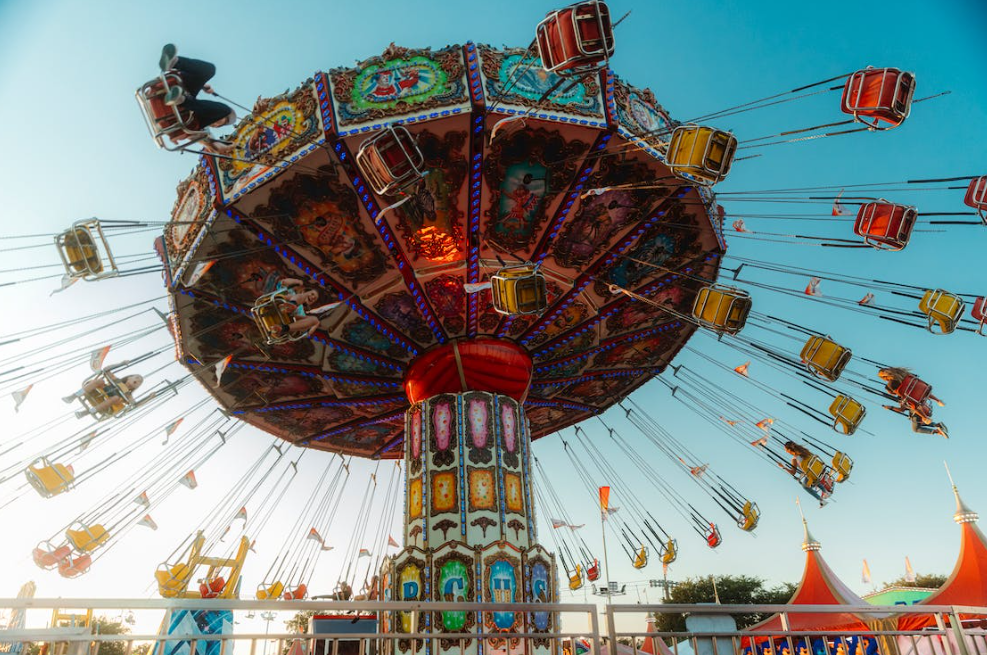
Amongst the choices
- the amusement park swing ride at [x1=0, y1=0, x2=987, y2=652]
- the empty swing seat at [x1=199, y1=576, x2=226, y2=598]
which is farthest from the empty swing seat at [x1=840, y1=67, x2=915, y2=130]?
the empty swing seat at [x1=199, y1=576, x2=226, y2=598]

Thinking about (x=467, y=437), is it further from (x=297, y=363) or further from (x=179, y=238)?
(x=179, y=238)

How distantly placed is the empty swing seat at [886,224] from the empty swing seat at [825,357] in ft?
5.58

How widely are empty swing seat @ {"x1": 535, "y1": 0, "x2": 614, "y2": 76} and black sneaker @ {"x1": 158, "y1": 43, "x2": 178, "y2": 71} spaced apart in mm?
4014

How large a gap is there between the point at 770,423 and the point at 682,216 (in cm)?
532

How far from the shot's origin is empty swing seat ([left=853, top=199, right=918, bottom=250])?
8781 millimetres

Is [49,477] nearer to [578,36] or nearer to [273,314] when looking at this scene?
[273,314]

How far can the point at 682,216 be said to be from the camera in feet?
35.6

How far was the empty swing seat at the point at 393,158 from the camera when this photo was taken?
778cm

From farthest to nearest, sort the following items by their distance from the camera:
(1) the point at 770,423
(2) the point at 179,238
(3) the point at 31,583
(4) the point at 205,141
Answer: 1. (3) the point at 31,583
2. (1) the point at 770,423
3. (2) the point at 179,238
4. (4) the point at 205,141

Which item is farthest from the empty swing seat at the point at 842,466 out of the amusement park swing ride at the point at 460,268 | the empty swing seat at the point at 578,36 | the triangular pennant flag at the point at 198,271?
the triangular pennant flag at the point at 198,271

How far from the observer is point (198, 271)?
34.3ft

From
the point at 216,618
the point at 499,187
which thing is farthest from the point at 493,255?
the point at 216,618

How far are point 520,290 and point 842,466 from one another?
762cm

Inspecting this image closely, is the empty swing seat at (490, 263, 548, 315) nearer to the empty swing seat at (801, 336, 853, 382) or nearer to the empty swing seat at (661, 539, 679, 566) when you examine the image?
the empty swing seat at (801, 336, 853, 382)
